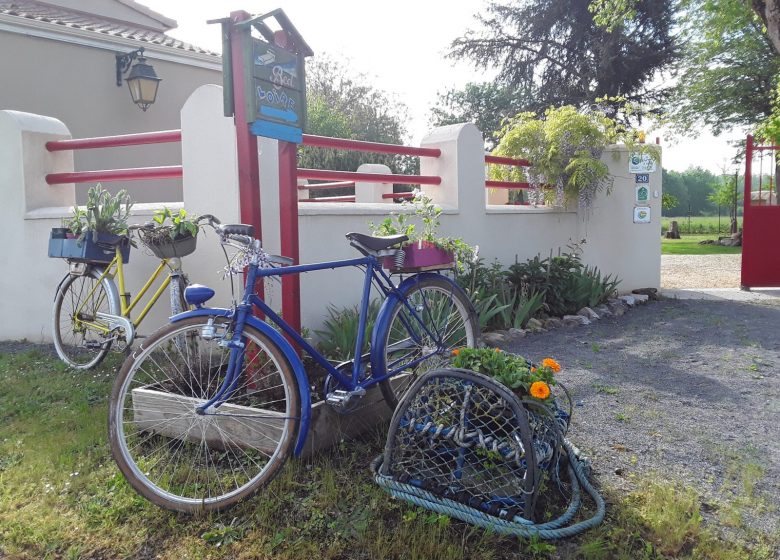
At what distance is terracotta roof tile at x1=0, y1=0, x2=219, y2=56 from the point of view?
9.88 metres

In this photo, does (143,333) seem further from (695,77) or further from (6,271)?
(695,77)

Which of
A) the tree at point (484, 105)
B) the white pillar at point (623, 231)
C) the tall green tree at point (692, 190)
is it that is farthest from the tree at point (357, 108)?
the tall green tree at point (692, 190)

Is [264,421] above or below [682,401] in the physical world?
above

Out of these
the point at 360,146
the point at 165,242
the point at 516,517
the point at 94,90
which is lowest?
the point at 516,517

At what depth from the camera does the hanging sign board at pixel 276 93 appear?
3.46 metres

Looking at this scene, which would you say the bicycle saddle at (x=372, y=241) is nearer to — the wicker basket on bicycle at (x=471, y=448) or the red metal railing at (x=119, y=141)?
the wicker basket on bicycle at (x=471, y=448)

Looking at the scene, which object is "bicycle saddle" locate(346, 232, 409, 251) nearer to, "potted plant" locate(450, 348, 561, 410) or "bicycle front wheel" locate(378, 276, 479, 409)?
"bicycle front wheel" locate(378, 276, 479, 409)

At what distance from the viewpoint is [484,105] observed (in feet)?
95.9

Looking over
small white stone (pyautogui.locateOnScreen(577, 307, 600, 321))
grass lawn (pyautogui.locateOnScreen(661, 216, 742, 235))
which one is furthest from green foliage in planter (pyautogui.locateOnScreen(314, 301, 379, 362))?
grass lawn (pyautogui.locateOnScreen(661, 216, 742, 235))

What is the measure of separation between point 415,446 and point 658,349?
142 inches

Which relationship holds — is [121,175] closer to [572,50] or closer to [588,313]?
[588,313]

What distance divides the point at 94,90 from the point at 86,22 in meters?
1.44

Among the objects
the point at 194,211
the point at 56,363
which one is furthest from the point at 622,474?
the point at 56,363

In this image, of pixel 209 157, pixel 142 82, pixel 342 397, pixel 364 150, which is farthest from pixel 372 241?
pixel 142 82
